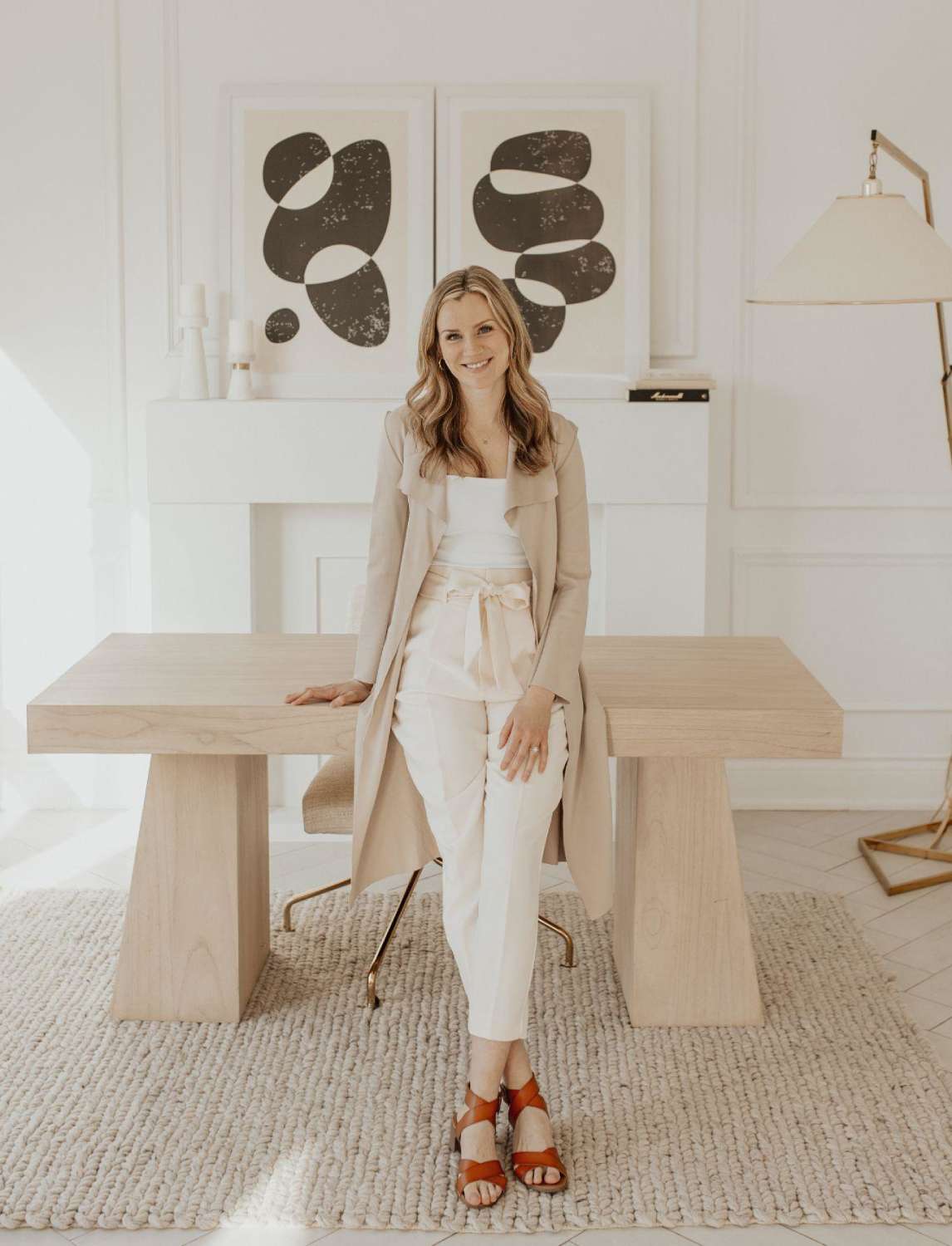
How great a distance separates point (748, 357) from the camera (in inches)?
155

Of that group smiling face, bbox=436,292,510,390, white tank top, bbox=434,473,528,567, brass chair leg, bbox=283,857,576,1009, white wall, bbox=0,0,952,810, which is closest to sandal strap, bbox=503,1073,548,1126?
brass chair leg, bbox=283,857,576,1009

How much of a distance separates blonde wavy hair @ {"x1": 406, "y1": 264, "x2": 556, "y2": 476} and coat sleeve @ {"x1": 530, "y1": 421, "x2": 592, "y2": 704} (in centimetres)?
7

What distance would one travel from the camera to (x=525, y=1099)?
2.25 meters

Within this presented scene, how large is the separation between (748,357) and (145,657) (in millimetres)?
2043

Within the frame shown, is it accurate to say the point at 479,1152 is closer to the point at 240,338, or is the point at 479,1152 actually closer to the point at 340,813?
the point at 340,813

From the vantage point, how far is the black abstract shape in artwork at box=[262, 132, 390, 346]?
3.84 meters

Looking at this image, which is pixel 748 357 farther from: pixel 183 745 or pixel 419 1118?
pixel 419 1118

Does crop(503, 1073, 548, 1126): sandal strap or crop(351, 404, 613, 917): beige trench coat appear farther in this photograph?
crop(351, 404, 613, 917): beige trench coat

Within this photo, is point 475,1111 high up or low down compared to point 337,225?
down

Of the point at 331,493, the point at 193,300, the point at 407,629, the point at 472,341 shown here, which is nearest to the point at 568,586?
the point at 407,629

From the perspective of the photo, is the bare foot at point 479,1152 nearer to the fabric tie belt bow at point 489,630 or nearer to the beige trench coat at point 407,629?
the beige trench coat at point 407,629

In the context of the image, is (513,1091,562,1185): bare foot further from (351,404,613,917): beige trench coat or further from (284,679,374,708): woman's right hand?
(284,679,374,708): woman's right hand

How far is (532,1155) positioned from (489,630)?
2.87ft

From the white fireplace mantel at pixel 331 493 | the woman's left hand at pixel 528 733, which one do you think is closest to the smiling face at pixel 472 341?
the woman's left hand at pixel 528 733
